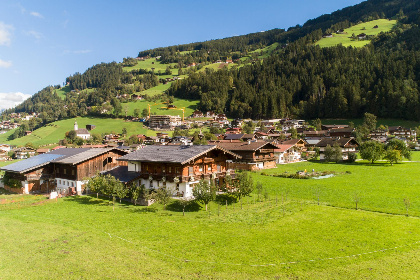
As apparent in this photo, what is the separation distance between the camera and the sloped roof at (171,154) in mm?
32812

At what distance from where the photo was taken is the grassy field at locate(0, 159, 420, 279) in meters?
15.0

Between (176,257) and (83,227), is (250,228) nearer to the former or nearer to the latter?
(176,257)

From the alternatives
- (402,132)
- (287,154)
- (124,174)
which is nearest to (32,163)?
(124,174)

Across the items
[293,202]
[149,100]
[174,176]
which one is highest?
[149,100]

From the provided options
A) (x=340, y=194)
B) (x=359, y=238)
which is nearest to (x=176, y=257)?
(x=359, y=238)

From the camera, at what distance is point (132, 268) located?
50.1 feet

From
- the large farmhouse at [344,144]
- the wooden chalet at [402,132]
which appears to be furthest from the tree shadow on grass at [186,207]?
the wooden chalet at [402,132]

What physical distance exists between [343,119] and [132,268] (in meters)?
135

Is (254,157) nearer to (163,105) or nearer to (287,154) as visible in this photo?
(287,154)

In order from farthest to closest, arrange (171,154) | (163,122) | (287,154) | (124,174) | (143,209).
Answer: (163,122)
(287,154)
(124,174)
(171,154)
(143,209)

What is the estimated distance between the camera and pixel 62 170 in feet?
136

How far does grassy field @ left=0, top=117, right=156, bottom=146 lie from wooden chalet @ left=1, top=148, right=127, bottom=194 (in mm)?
89207

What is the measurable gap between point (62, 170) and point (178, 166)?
18865mm

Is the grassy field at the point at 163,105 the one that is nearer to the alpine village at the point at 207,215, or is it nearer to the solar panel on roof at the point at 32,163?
the alpine village at the point at 207,215
